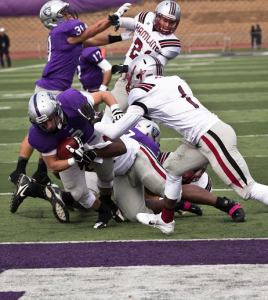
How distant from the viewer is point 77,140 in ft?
16.2

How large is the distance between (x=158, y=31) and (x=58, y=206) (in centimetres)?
279

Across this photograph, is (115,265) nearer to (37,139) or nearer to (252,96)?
(37,139)

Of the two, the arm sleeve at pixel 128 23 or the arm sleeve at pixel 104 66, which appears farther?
the arm sleeve at pixel 104 66

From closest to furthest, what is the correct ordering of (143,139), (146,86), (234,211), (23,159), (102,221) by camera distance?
1. (146,86)
2. (234,211)
3. (102,221)
4. (143,139)
5. (23,159)

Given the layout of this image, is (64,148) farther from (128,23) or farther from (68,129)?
(128,23)

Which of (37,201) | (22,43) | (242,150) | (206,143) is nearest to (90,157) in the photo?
(206,143)

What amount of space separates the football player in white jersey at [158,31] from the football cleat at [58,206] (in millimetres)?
2250

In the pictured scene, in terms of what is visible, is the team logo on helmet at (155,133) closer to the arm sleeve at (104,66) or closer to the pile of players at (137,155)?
the pile of players at (137,155)

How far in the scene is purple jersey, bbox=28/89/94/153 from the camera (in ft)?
16.4

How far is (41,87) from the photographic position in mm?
7102

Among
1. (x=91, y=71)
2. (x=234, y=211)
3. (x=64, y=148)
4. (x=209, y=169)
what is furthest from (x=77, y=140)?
(x=91, y=71)

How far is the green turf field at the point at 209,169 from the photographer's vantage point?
16.0 feet

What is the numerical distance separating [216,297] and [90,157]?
1.70 meters

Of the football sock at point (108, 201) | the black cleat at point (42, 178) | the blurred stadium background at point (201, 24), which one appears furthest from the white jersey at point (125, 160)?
the blurred stadium background at point (201, 24)
